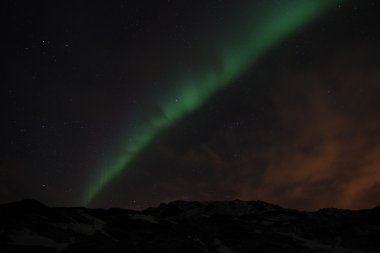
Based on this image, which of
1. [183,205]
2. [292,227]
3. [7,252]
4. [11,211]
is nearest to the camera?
[7,252]

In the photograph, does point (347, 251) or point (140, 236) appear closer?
point (140, 236)

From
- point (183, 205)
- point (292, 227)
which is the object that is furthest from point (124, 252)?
point (183, 205)

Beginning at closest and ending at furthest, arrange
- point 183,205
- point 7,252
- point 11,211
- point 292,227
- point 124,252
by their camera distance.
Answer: point 7,252
point 124,252
point 11,211
point 292,227
point 183,205

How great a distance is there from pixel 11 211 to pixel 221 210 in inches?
3646

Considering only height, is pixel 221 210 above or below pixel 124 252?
above

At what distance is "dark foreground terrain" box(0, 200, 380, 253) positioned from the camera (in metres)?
65.8

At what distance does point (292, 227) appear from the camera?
11050 cm

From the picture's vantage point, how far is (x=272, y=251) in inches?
3408

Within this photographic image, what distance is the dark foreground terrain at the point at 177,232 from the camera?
65750mm

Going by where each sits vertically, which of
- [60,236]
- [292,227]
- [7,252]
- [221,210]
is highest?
[221,210]

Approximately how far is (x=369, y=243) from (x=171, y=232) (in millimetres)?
48893

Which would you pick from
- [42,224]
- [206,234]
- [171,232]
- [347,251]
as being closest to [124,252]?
[42,224]

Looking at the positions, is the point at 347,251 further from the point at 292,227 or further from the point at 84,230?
the point at 84,230

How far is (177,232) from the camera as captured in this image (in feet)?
297
